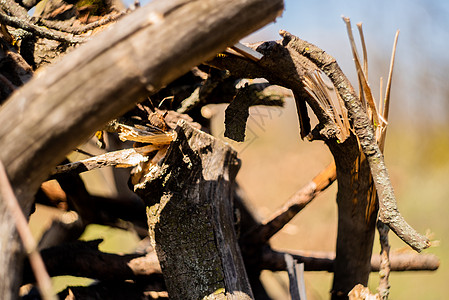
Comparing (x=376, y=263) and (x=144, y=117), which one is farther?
(x=376, y=263)

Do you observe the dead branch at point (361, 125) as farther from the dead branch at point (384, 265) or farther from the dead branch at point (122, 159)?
the dead branch at point (122, 159)

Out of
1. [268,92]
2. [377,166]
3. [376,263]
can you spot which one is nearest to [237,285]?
[377,166]

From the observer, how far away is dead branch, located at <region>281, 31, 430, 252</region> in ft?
3.80

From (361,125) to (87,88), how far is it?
833 millimetres

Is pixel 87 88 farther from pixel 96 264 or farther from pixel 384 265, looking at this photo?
pixel 96 264

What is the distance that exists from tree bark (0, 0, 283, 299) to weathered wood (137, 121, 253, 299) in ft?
1.53

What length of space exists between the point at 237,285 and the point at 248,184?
6856 millimetres

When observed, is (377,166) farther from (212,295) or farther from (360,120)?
(212,295)

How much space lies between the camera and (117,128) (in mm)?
1350

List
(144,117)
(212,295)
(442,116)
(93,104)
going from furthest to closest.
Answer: (442,116), (144,117), (212,295), (93,104)

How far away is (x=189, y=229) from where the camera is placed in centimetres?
121

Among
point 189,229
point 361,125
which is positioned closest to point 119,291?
point 189,229

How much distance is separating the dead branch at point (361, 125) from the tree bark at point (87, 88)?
1.72 feet

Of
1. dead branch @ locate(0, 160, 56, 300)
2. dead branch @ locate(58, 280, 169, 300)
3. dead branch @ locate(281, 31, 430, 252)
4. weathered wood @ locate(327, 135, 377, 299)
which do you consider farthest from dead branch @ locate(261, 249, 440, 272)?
dead branch @ locate(0, 160, 56, 300)
